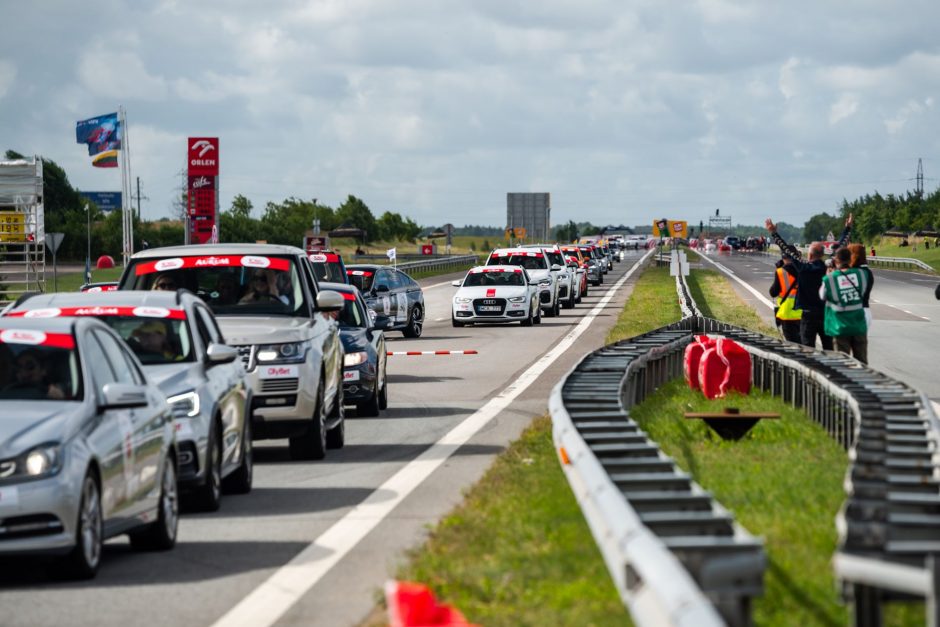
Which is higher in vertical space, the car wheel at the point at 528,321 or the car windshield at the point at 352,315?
the car windshield at the point at 352,315

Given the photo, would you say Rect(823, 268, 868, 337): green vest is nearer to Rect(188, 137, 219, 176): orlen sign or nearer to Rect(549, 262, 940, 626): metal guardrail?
Rect(549, 262, 940, 626): metal guardrail

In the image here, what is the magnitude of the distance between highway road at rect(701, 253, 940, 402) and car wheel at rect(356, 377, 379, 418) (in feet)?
20.1

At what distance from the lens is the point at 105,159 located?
60.3m

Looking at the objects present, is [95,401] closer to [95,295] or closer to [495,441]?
[95,295]

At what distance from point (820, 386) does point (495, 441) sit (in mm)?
2871

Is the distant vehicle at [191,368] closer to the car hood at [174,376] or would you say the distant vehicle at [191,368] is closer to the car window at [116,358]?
the car hood at [174,376]

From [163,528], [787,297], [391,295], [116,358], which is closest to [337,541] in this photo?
[163,528]

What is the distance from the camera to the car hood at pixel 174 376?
1130 cm

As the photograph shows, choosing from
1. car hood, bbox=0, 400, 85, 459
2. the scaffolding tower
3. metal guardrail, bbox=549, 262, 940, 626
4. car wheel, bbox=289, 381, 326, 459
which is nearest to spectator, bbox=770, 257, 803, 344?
metal guardrail, bbox=549, 262, 940, 626

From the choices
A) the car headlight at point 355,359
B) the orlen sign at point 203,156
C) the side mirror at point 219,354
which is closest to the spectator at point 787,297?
the car headlight at point 355,359

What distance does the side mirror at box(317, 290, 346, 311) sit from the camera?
48.2 feet

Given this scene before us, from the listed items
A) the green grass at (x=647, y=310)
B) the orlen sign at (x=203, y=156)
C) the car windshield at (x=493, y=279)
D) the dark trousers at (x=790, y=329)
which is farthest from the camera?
the orlen sign at (x=203, y=156)

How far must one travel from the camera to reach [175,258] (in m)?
15.4

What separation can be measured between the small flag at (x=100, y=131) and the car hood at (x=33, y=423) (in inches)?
2044
